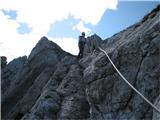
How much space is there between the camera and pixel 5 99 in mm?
42688

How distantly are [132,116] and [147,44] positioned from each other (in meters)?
4.04

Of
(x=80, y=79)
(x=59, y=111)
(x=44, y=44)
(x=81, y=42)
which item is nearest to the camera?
(x=59, y=111)

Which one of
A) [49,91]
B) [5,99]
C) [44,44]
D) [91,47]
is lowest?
[49,91]

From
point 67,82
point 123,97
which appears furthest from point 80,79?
point 123,97

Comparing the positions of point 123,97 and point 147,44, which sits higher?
point 147,44

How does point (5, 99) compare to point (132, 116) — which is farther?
point (5, 99)

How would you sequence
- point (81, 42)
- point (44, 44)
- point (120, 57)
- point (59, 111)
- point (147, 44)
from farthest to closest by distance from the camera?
point (44, 44) → point (81, 42) → point (59, 111) → point (120, 57) → point (147, 44)

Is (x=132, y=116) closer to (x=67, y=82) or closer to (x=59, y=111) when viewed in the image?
(x=59, y=111)

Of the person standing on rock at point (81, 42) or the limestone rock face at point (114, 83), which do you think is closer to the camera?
the limestone rock face at point (114, 83)

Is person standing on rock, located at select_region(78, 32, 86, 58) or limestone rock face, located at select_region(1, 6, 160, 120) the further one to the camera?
person standing on rock, located at select_region(78, 32, 86, 58)

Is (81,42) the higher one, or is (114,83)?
(81,42)

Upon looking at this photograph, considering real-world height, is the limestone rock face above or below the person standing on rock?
below

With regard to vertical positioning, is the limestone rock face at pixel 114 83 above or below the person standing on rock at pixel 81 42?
below

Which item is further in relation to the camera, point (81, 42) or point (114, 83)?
point (81, 42)
